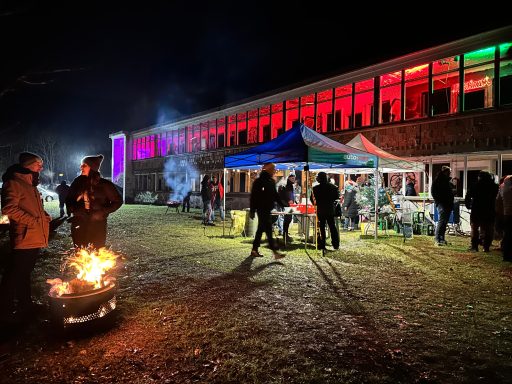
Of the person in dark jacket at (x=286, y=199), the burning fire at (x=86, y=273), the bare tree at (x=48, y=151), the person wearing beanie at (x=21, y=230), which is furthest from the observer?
the bare tree at (x=48, y=151)

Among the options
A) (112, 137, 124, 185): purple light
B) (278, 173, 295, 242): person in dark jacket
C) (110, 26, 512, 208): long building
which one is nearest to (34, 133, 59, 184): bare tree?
(112, 137, 124, 185): purple light

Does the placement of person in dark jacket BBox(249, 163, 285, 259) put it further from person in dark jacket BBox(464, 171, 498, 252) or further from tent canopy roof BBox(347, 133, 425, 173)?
person in dark jacket BBox(464, 171, 498, 252)

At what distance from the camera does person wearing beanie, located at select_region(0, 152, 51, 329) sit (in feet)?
13.4

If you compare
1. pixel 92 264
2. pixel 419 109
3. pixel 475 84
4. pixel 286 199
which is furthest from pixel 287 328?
pixel 419 109

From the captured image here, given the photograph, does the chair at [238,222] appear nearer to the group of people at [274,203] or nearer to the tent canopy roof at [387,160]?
the group of people at [274,203]

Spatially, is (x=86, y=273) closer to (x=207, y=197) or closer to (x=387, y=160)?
(x=387, y=160)

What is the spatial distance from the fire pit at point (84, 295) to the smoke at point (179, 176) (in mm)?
25731

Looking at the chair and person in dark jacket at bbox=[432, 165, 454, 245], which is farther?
the chair

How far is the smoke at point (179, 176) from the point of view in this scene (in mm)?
30531

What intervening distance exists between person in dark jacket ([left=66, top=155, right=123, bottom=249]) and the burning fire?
A: 209mm

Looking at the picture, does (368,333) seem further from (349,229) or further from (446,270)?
(349,229)

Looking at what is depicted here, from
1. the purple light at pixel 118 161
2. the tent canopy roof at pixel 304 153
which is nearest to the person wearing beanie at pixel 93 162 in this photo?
the tent canopy roof at pixel 304 153

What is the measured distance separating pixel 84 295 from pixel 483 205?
29.8 feet

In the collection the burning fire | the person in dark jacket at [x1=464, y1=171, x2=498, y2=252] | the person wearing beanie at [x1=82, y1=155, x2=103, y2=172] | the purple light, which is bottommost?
the burning fire
